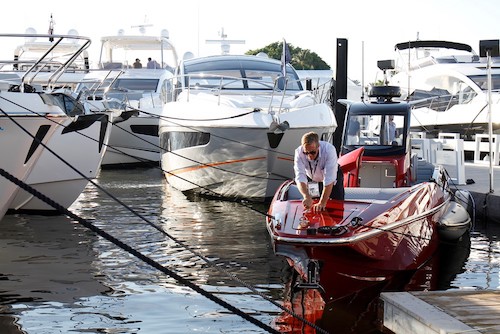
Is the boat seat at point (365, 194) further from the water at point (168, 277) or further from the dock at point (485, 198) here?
the dock at point (485, 198)

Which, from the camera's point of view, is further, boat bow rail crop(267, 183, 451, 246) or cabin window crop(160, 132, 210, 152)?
cabin window crop(160, 132, 210, 152)

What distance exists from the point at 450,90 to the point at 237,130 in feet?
55.0

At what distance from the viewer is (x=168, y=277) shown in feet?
33.9

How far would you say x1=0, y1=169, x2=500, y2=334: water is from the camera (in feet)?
27.3

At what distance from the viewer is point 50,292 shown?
31.1 ft

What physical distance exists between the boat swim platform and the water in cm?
94

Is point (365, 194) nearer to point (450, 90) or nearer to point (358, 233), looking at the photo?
point (358, 233)

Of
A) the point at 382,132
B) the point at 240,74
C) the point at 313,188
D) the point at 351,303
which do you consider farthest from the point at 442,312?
the point at 240,74

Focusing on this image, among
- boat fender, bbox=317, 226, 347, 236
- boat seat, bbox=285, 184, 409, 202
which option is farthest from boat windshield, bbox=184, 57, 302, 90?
boat fender, bbox=317, 226, 347, 236

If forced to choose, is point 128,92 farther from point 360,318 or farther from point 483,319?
point 483,319

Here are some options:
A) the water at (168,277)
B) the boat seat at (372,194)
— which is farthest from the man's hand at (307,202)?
the boat seat at (372,194)

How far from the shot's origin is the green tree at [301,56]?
75562mm

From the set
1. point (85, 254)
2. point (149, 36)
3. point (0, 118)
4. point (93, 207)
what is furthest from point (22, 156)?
point (149, 36)

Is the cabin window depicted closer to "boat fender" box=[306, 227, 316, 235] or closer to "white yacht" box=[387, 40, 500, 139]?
"boat fender" box=[306, 227, 316, 235]
